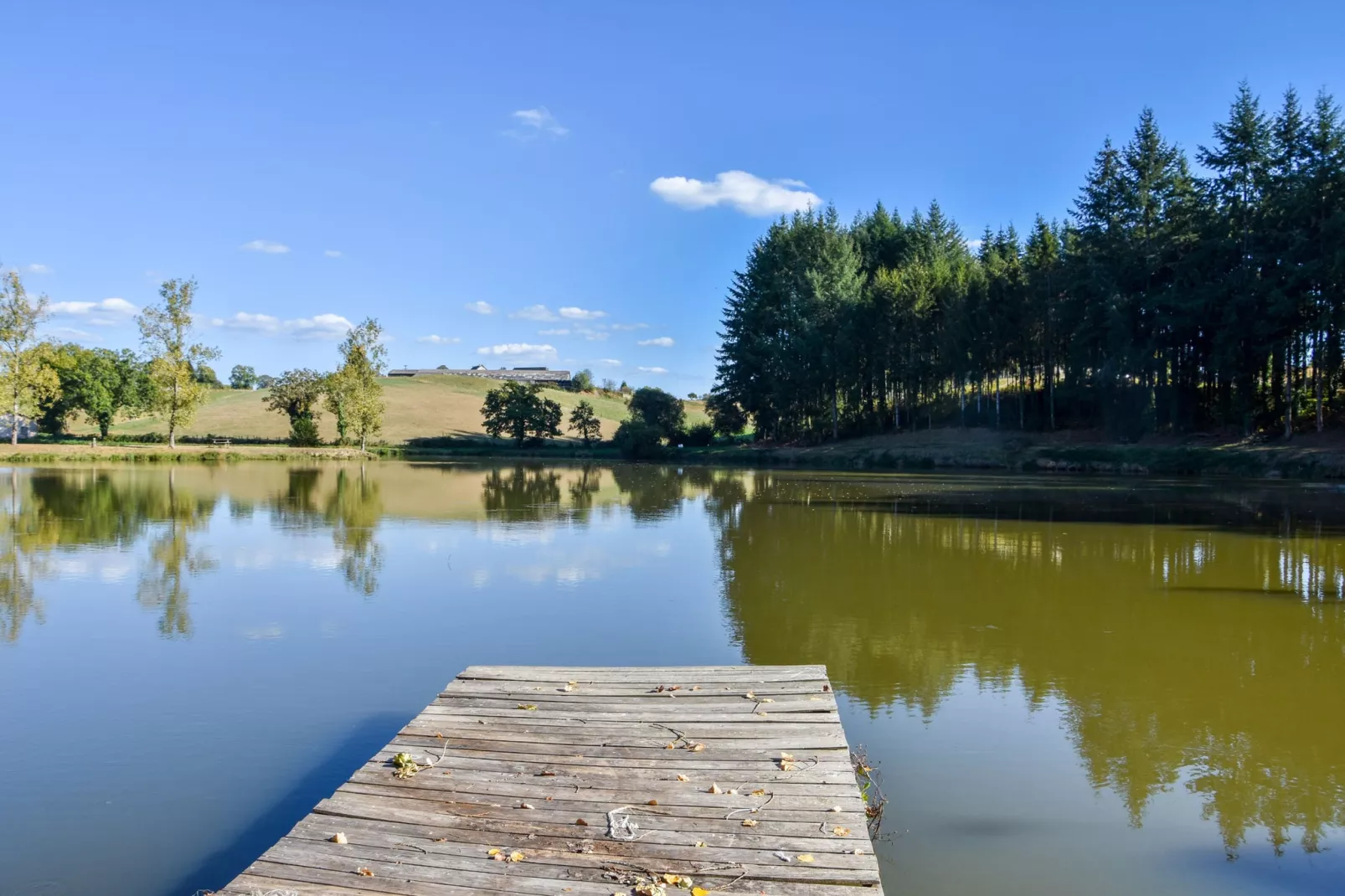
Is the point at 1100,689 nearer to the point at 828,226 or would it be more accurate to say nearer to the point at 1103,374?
the point at 1103,374

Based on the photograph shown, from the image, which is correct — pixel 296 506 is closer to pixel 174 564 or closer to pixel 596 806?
pixel 174 564

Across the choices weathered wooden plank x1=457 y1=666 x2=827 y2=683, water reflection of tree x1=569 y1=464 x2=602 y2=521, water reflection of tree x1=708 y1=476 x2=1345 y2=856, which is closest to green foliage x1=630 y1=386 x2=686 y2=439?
water reflection of tree x1=569 y1=464 x2=602 y2=521

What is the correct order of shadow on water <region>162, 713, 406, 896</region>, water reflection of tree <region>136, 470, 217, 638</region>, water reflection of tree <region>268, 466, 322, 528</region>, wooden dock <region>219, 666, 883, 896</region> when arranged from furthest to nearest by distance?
water reflection of tree <region>268, 466, 322, 528</region> → water reflection of tree <region>136, 470, 217, 638</region> → shadow on water <region>162, 713, 406, 896</region> → wooden dock <region>219, 666, 883, 896</region>

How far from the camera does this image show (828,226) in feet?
198

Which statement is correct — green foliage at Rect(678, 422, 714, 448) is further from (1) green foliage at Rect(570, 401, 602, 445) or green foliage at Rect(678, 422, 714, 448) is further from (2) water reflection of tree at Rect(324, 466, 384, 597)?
(2) water reflection of tree at Rect(324, 466, 384, 597)

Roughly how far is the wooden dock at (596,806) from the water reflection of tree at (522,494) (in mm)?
16444

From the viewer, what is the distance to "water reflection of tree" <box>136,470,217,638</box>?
10.8 metres

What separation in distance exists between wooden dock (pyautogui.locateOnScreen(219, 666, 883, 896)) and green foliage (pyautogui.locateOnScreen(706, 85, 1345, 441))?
34054 mm

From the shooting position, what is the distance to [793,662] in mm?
8562

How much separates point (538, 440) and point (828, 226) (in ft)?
95.8

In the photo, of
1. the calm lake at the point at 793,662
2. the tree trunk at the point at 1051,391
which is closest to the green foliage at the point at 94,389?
the calm lake at the point at 793,662

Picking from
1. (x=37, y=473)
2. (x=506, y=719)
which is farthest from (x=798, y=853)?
(x=37, y=473)

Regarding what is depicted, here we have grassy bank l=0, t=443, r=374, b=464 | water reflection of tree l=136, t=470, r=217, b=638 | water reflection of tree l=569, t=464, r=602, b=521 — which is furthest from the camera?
grassy bank l=0, t=443, r=374, b=464

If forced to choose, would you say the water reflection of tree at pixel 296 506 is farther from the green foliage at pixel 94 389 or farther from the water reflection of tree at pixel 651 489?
the green foliage at pixel 94 389
